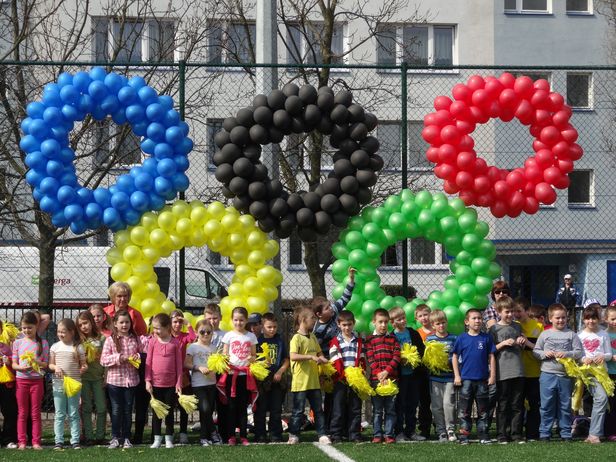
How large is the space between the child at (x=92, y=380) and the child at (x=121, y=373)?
5.5 inches

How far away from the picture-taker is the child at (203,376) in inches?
454

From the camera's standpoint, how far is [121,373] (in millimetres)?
11422

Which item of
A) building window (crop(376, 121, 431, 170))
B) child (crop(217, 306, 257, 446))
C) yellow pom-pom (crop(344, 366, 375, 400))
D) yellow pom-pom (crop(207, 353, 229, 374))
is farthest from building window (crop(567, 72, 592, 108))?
yellow pom-pom (crop(207, 353, 229, 374))

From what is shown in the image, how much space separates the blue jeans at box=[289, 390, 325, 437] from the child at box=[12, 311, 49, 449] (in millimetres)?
2560

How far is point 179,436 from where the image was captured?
11.9 metres

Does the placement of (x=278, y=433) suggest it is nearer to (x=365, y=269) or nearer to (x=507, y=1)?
(x=365, y=269)

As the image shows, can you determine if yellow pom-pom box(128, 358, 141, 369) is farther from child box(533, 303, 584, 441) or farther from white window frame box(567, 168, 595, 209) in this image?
white window frame box(567, 168, 595, 209)

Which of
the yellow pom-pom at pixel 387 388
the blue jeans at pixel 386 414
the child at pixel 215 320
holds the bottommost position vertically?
the blue jeans at pixel 386 414

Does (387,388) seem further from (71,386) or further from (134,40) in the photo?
(134,40)

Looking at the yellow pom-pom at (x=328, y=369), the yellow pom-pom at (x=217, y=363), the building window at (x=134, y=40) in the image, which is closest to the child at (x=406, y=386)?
the yellow pom-pom at (x=328, y=369)

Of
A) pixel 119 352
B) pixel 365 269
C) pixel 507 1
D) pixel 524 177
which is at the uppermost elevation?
pixel 507 1

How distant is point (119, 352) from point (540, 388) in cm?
437

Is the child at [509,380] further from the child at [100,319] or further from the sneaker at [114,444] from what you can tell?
the child at [100,319]

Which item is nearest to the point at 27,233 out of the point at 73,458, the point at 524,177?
the point at 73,458
